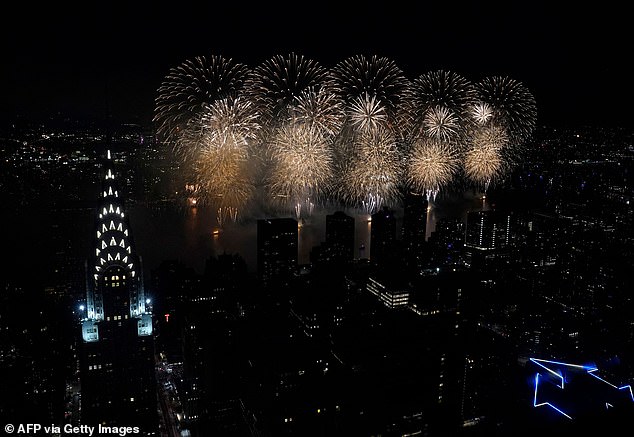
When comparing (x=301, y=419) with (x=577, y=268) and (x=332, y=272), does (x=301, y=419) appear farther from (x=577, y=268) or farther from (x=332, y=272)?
(x=577, y=268)

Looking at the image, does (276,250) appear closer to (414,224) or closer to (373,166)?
(373,166)

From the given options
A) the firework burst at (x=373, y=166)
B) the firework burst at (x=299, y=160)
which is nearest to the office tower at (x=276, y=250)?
the firework burst at (x=299, y=160)

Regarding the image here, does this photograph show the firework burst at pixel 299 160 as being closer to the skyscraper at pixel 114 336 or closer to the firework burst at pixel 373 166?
the firework burst at pixel 373 166

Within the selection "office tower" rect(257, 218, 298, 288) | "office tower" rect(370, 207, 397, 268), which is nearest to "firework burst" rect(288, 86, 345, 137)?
"office tower" rect(257, 218, 298, 288)

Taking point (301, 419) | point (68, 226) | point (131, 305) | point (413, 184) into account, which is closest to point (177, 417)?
point (131, 305)

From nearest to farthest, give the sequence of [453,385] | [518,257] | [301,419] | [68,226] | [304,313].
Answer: [301,419] → [453,385] → [68,226] → [304,313] → [518,257]

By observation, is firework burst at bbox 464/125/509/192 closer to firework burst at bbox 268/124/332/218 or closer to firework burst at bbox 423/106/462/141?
firework burst at bbox 423/106/462/141
